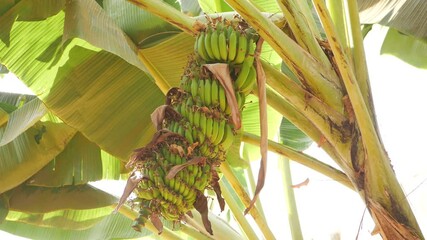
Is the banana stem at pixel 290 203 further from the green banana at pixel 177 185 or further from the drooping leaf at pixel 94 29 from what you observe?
the green banana at pixel 177 185

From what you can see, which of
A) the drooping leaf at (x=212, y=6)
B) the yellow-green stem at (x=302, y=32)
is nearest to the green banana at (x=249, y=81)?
the yellow-green stem at (x=302, y=32)

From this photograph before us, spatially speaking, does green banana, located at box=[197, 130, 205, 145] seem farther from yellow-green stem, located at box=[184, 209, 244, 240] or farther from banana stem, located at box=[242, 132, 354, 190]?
yellow-green stem, located at box=[184, 209, 244, 240]

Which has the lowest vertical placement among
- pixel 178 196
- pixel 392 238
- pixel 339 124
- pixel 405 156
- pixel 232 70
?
pixel 392 238

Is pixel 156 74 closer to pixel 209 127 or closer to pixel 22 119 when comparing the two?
pixel 22 119

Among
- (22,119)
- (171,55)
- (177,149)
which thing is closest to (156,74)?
(171,55)

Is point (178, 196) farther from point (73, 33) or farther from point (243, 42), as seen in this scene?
point (73, 33)

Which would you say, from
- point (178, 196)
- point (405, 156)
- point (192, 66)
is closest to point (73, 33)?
point (192, 66)

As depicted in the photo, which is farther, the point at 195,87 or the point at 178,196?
the point at 195,87
